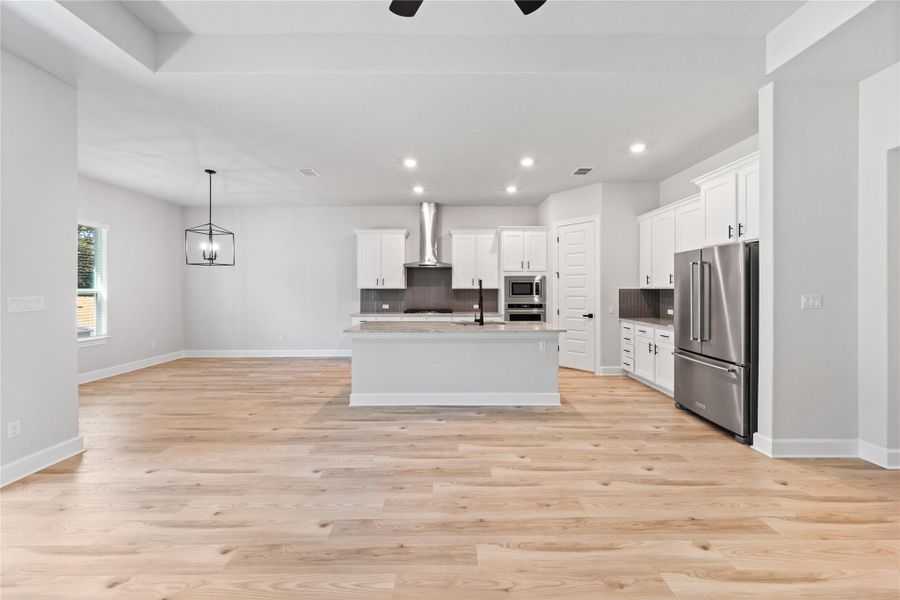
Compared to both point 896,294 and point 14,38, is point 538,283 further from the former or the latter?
point 14,38

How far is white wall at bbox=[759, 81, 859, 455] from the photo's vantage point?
10.5 ft

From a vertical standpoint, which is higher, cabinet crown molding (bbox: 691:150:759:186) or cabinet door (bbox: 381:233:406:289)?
cabinet crown molding (bbox: 691:150:759:186)

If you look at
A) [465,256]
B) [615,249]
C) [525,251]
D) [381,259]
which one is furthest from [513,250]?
[381,259]

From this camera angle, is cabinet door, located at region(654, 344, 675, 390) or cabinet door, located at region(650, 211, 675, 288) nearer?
cabinet door, located at region(654, 344, 675, 390)

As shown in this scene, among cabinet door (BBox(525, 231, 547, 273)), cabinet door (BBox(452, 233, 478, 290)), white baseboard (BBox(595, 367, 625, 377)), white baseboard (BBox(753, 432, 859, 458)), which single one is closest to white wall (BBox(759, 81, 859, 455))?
white baseboard (BBox(753, 432, 859, 458))

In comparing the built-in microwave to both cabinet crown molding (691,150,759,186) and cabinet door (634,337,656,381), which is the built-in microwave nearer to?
cabinet door (634,337,656,381)

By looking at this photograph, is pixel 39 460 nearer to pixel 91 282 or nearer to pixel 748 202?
pixel 91 282

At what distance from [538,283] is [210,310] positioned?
6314 mm

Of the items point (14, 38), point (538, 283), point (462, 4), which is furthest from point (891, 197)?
point (14, 38)

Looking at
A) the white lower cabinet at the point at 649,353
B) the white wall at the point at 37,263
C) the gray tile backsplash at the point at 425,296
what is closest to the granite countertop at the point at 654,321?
the white lower cabinet at the point at 649,353

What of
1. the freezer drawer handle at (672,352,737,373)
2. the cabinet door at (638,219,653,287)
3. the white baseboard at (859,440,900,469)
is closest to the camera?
the white baseboard at (859,440,900,469)

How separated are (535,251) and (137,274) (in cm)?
674

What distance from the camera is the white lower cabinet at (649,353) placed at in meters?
4.86

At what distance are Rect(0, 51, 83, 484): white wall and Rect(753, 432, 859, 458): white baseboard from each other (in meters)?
5.48
